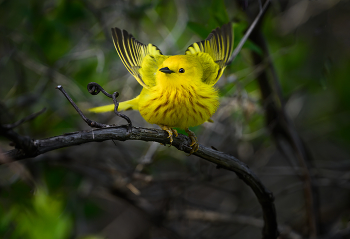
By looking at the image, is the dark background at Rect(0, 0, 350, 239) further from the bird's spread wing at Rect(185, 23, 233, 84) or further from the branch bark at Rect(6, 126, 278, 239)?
the branch bark at Rect(6, 126, 278, 239)

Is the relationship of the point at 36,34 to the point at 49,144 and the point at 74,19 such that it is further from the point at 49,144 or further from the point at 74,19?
the point at 49,144

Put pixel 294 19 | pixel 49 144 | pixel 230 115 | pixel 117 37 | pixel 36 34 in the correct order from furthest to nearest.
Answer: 1. pixel 294 19
2. pixel 230 115
3. pixel 36 34
4. pixel 117 37
5. pixel 49 144

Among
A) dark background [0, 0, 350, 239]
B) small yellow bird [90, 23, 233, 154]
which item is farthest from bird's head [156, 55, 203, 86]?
dark background [0, 0, 350, 239]

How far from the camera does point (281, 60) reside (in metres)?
2.66

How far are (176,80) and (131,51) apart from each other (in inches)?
12.2

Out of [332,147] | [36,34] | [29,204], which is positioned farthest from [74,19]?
[332,147]

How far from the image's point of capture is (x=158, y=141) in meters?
1.06

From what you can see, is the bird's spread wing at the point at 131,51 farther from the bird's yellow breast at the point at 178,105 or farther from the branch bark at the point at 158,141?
the branch bark at the point at 158,141

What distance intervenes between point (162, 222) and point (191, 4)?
8.01 feet

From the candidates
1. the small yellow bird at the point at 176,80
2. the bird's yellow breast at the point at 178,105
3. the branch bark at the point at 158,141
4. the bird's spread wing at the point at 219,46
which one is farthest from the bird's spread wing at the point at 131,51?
the branch bark at the point at 158,141

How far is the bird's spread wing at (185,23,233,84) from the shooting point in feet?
5.31

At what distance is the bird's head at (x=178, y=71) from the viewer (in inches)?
62.5

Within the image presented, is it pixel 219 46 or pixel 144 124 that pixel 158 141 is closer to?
pixel 219 46

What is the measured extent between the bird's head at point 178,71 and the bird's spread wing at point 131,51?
10cm
